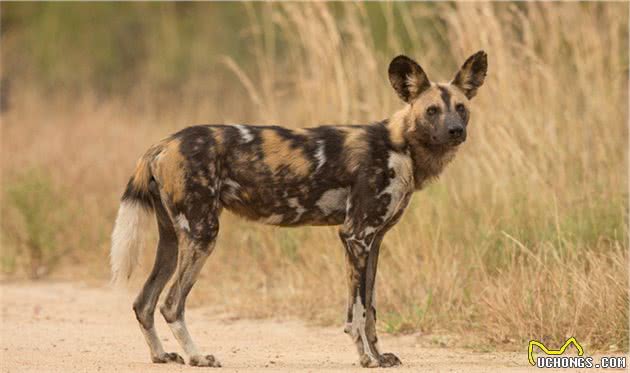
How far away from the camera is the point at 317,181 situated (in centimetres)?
455

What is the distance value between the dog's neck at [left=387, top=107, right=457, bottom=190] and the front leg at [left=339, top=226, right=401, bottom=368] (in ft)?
1.15

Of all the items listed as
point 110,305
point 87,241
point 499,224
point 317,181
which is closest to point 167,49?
point 87,241

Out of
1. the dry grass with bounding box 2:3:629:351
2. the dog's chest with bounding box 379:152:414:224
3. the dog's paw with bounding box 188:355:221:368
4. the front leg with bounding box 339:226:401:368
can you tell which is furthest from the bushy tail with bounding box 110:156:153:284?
the dry grass with bounding box 2:3:629:351

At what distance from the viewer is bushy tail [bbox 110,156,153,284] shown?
4453 mm

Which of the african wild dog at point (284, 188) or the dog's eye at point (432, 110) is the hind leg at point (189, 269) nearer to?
the african wild dog at point (284, 188)

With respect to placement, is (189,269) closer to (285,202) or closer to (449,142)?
(285,202)

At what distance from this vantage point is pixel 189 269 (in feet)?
14.5

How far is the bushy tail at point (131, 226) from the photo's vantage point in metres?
4.45

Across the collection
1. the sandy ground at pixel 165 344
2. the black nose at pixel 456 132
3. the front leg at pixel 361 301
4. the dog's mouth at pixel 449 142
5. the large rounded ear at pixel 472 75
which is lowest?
the sandy ground at pixel 165 344

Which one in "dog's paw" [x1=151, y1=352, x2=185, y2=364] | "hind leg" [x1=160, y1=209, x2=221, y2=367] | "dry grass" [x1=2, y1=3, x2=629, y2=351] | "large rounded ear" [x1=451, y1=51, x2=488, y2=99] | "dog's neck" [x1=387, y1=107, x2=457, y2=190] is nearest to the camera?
"hind leg" [x1=160, y1=209, x2=221, y2=367]

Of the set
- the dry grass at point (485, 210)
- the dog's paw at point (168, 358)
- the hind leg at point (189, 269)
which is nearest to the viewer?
the hind leg at point (189, 269)

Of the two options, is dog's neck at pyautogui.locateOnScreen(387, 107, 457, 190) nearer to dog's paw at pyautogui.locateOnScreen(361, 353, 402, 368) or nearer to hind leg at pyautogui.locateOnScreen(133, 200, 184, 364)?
dog's paw at pyautogui.locateOnScreen(361, 353, 402, 368)

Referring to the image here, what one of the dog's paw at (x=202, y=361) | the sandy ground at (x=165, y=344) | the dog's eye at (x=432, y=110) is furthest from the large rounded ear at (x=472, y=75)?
the dog's paw at (x=202, y=361)

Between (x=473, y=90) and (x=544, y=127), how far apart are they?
1655 millimetres
